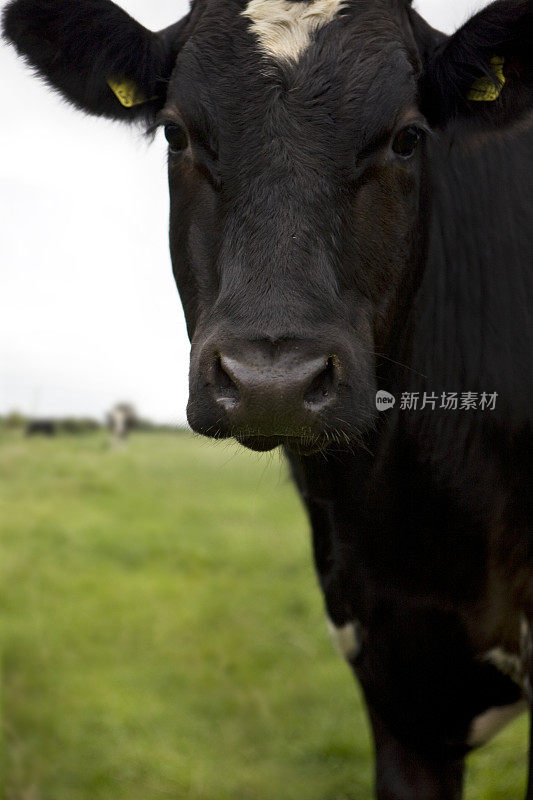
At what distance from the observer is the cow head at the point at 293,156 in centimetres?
243

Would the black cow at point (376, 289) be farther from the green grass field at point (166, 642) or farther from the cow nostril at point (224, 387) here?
the green grass field at point (166, 642)

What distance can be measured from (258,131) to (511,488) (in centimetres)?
150

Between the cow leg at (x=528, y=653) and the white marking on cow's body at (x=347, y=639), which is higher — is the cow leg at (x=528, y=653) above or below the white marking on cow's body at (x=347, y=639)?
above

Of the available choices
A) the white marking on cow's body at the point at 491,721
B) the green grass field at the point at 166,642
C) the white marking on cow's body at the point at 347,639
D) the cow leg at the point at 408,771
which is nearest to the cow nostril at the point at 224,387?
the green grass field at the point at 166,642

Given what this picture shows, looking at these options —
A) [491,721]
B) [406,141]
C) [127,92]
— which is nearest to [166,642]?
[491,721]

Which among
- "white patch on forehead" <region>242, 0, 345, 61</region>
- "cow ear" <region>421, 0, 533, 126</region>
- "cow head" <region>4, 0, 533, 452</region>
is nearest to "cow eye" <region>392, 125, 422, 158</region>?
"cow head" <region>4, 0, 533, 452</region>

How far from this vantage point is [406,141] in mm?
2902

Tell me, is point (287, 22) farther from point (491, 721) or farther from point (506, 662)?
point (491, 721)

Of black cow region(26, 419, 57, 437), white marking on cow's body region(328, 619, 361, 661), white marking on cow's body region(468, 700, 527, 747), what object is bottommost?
black cow region(26, 419, 57, 437)

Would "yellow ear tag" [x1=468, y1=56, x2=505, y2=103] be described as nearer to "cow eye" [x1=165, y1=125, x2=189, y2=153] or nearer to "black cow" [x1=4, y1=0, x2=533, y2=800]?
"black cow" [x1=4, y1=0, x2=533, y2=800]

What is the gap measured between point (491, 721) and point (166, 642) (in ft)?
15.7

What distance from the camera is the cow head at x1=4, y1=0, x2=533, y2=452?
7.97 feet

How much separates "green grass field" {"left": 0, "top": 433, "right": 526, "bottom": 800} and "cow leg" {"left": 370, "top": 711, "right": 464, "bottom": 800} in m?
1.28

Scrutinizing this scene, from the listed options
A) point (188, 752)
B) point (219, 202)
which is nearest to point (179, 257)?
point (219, 202)
